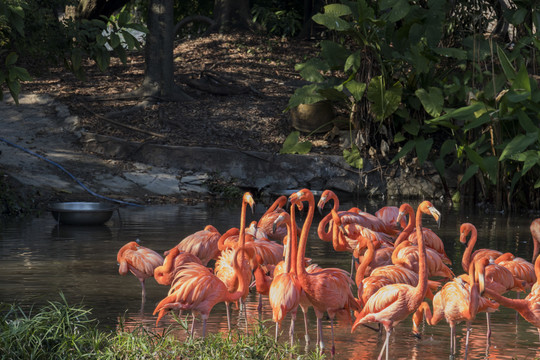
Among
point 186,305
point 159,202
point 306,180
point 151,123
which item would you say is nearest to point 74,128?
point 151,123

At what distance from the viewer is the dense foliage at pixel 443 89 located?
1203cm

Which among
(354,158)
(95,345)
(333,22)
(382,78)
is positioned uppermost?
(333,22)

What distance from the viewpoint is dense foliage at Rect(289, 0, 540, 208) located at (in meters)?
12.0

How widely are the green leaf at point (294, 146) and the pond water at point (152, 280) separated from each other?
1.72m

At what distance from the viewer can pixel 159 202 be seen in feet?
43.1

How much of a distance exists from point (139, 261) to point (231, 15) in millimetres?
16072

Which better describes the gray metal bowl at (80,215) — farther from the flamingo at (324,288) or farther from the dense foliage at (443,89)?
the flamingo at (324,288)

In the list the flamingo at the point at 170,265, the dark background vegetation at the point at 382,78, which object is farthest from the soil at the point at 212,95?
the flamingo at the point at 170,265

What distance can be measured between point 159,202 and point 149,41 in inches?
206

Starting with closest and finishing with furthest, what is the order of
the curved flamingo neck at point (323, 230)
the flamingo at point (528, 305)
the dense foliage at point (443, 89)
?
the flamingo at point (528, 305), the curved flamingo neck at point (323, 230), the dense foliage at point (443, 89)

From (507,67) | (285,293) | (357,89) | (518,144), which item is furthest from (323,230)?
(357,89)

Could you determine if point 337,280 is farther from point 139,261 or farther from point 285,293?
point 139,261

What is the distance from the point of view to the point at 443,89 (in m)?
14.7

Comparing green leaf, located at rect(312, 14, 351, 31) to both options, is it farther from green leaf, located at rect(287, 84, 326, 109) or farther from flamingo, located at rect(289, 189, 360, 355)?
flamingo, located at rect(289, 189, 360, 355)
